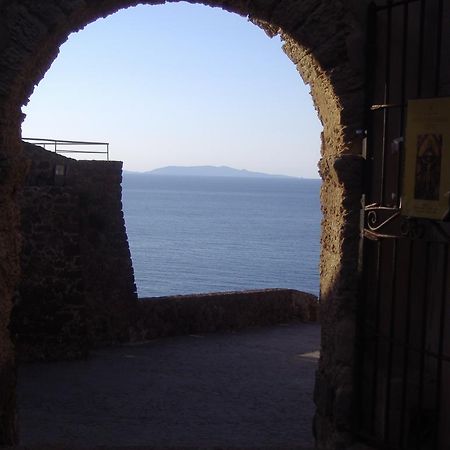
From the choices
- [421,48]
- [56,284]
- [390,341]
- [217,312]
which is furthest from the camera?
[217,312]

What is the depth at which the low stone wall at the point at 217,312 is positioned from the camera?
15773mm

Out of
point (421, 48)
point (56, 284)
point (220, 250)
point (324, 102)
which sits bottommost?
point (220, 250)

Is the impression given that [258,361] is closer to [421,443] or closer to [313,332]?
[313,332]

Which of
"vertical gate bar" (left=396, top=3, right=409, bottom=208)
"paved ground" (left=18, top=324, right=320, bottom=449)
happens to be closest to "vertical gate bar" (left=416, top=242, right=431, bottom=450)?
"vertical gate bar" (left=396, top=3, right=409, bottom=208)

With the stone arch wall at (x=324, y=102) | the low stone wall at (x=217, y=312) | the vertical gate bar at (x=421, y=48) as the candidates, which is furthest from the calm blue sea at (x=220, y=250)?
the vertical gate bar at (x=421, y=48)

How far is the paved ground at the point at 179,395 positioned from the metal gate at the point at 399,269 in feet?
9.99

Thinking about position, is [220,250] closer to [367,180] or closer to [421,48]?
[367,180]

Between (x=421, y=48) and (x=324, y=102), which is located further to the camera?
(x=324, y=102)

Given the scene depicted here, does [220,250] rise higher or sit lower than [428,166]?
lower

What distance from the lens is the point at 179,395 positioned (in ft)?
38.1

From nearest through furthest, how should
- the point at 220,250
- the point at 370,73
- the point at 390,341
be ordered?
the point at 390,341 → the point at 370,73 → the point at 220,250

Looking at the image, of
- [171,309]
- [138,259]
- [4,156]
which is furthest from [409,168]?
[138,259]

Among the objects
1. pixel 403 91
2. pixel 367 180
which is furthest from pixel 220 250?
pixel 403 91

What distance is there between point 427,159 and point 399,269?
83 cm
